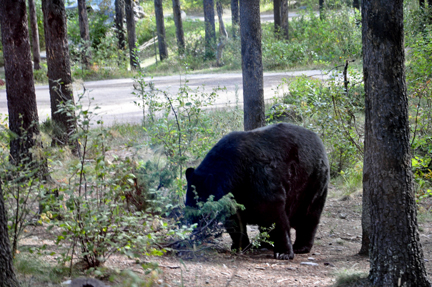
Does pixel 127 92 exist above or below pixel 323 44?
below

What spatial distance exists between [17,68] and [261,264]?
4641 millimetres

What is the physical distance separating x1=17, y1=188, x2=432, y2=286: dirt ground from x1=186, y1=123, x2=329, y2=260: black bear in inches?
11.0

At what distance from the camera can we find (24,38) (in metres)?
6.42

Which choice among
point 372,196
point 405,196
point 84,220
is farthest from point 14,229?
point 405,196

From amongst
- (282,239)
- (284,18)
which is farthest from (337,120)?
(284,18)

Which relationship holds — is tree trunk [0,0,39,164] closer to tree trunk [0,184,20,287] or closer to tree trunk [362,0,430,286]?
tree trunk [0,184,20,287]

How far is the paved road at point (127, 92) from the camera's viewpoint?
543 inches

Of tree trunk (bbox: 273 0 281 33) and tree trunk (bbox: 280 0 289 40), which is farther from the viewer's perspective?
tree trunk (bbox: 273 0 281 33)

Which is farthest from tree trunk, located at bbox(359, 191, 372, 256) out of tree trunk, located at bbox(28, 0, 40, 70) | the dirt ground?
tree trunk, located at bbox(28, 0, 40, 70)

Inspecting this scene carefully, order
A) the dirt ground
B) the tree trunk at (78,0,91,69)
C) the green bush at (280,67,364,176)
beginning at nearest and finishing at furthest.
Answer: the dirt ground → the green bush at (280,67,364,176) → the tree trunk at (78,0,91,69)

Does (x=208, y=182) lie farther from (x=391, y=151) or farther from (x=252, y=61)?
(x=252, y=61)

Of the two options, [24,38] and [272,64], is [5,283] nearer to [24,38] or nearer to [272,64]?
[24,38]

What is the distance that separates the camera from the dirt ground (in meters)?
4.05

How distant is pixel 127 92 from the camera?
61.3 feet
